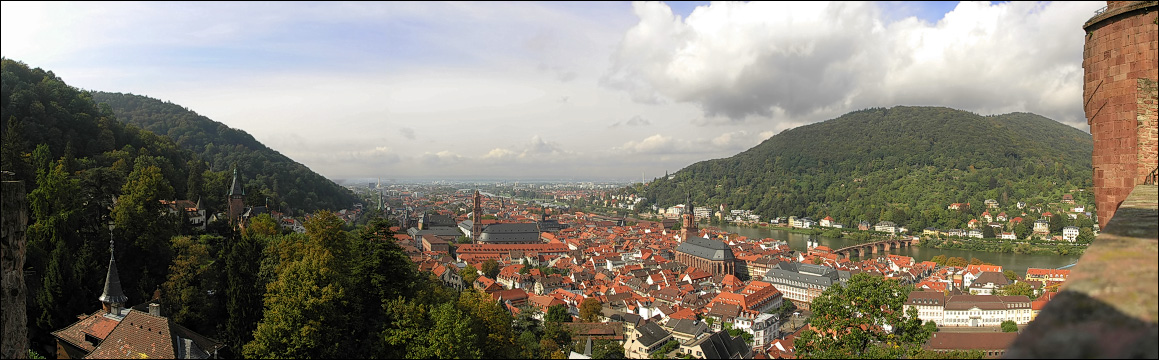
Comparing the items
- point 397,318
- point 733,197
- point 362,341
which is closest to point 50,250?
point 362,341

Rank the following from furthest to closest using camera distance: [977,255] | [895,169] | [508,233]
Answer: [895,169], [508,233], [977,255]

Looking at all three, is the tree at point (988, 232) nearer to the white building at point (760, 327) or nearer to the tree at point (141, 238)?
the white building at point (760, 327)

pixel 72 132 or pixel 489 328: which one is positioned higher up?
pixel 72 132

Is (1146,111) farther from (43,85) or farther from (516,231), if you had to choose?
(516,231)

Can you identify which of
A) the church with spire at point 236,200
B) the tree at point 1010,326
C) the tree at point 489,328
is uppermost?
the church with spire at point 236,200

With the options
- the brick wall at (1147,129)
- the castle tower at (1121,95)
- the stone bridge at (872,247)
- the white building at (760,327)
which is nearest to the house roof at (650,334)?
the white building at (760,327)

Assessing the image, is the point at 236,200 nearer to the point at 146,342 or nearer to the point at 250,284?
the point at 250,284

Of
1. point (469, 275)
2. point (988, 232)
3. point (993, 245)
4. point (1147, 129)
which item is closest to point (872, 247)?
point (993, 245)
